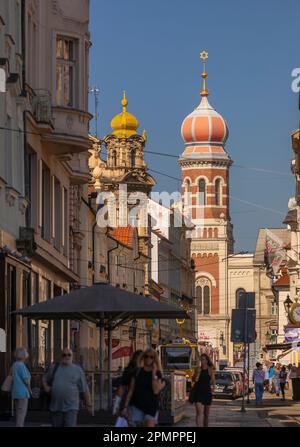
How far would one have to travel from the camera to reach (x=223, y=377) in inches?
2295

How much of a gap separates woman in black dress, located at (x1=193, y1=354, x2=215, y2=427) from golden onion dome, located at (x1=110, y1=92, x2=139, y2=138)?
10224 centimetres

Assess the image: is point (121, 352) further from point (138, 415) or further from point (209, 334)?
point (209, 334)

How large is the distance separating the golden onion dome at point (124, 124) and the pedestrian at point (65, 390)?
108m

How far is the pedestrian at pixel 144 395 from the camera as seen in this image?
17328mm

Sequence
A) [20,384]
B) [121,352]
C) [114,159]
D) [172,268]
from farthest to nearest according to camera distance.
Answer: [172,268]
[114,159]
[121,352]
[20,384]

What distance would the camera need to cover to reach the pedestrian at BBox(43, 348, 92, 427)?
60.3 ft

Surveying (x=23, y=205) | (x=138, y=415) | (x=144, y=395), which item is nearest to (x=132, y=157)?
(x=23, y=205)

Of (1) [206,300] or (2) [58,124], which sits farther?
(1) [206,300]

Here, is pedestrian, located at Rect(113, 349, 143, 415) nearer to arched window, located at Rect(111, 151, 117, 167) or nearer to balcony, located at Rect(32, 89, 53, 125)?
balcony, located at Rect(32, 89, 53, 125)

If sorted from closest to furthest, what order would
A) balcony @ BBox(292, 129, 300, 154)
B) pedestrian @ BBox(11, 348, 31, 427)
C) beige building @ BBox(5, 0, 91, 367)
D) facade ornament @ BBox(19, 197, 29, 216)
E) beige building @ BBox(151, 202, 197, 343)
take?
1. pedestrian @ BBox(11, 348, 31, 427)
2. facade ornament @ BBox(19, 197, 29, 216)
3. beige building @ BBox(5, 0, 91, 367)
4. balcony @ BBox(292, 129, 300, 154)
5. beige building @ BBox(151, 202, 197, 343)

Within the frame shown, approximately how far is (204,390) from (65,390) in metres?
6.63

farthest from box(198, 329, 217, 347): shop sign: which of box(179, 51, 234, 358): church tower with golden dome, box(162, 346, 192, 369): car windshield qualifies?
box(162, 346, 192, 369): car windshield

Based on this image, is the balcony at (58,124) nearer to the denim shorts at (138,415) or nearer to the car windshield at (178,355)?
the denim shorts at (138,415)

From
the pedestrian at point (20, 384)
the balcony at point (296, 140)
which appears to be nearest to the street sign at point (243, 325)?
the pedestrian at point (20, 384)
